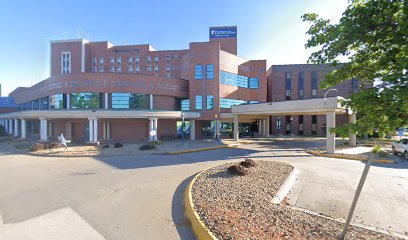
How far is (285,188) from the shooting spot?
22.6ft

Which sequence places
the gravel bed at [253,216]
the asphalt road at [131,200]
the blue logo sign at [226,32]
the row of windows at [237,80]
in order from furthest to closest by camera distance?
the blue logo sign at [226,32] → the row of windows at [237,80] → the asphalt road at [131,200] → the gravel bed at [253,216]

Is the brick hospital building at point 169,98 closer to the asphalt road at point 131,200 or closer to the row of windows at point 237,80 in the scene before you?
the row of windows at point 237,80

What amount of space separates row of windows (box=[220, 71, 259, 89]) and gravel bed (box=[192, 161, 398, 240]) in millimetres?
24881

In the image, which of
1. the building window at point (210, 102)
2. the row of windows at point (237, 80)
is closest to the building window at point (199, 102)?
the building window at point (210, 102)

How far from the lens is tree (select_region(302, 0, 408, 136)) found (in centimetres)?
Answer: 299

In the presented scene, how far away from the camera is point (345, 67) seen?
4.34m

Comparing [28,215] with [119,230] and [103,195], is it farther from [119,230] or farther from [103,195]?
[119,230]

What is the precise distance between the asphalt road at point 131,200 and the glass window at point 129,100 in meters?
17.6

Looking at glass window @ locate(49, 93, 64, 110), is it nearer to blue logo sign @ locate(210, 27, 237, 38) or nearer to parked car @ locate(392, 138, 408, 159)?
blue logo sign @ locate(210, 27, 237, 38)

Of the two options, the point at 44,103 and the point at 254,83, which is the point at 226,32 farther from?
the point at 44,103

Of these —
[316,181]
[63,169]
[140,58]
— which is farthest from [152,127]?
[140,58]

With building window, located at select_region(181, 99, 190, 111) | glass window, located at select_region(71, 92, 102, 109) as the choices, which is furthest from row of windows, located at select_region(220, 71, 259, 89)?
glass window, located at select_region(71, 92, 102, 109)

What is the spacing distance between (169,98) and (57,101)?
17.3 meters

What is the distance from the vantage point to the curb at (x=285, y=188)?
5916 mm
